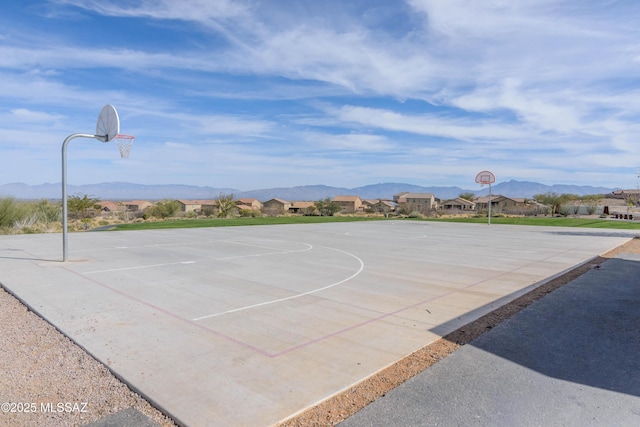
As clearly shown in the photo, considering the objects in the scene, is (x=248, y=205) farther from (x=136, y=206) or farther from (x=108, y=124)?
(x=108, y=124)

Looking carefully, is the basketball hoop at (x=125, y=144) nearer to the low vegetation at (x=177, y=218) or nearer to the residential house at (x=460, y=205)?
the low vegetation at (x=177, y=218)

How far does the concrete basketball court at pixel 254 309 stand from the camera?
392cm

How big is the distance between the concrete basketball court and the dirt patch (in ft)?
0.37

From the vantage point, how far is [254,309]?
6609mm

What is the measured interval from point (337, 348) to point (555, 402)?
2323mm

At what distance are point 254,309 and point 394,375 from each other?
3076mm

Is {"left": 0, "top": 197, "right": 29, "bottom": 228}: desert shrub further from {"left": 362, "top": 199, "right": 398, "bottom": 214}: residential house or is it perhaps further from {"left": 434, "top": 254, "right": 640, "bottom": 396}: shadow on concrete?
{"left": 362, "top": 199, "right": 398, "bottom": 214}: residential house

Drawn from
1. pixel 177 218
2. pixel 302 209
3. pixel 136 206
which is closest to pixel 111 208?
pixel 177 218

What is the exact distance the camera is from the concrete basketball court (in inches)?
154

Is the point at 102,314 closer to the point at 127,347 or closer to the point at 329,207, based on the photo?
the point at 127,347

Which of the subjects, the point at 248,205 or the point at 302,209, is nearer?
the point at 302,209

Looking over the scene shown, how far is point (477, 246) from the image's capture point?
1611 centimetres

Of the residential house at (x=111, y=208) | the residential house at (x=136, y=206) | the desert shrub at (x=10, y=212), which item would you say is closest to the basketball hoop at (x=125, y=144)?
the desert shrub at (x=10, y=212)

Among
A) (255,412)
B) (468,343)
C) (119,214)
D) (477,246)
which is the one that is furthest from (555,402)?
(119,214)
